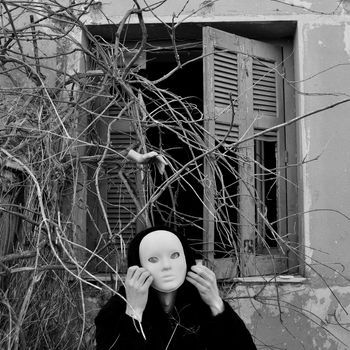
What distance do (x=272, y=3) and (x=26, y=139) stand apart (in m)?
1.91

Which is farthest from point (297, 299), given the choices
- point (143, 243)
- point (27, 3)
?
point (27, 3)

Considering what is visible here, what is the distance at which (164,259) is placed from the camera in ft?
10.3

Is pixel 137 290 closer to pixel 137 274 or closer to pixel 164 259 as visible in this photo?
pixel 137 274

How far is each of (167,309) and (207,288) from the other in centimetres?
21

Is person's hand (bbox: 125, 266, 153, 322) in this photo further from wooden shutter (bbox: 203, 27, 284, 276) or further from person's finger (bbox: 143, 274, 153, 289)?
wooden shutter (bbox: 203, 27, 284, 276)

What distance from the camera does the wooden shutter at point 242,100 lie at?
4.56m

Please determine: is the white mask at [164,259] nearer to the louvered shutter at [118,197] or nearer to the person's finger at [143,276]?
the person's finger at [143,276]

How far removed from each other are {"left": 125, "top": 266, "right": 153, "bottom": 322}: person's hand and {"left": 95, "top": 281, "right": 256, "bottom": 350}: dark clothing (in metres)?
0.06

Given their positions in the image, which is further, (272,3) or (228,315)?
(272,3)

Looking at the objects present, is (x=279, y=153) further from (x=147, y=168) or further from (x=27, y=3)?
(x=27, y=3)

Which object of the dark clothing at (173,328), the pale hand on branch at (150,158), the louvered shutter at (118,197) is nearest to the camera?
the dark clothing at (173,328)

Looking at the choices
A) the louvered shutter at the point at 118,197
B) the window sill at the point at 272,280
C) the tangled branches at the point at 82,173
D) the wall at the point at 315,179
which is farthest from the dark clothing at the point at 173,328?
the louvered shutter at the point at 118,197

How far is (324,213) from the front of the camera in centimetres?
461

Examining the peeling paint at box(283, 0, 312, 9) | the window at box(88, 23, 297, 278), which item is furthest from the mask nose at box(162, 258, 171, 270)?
the peeling paint at box(283, 0, 312, 9)
